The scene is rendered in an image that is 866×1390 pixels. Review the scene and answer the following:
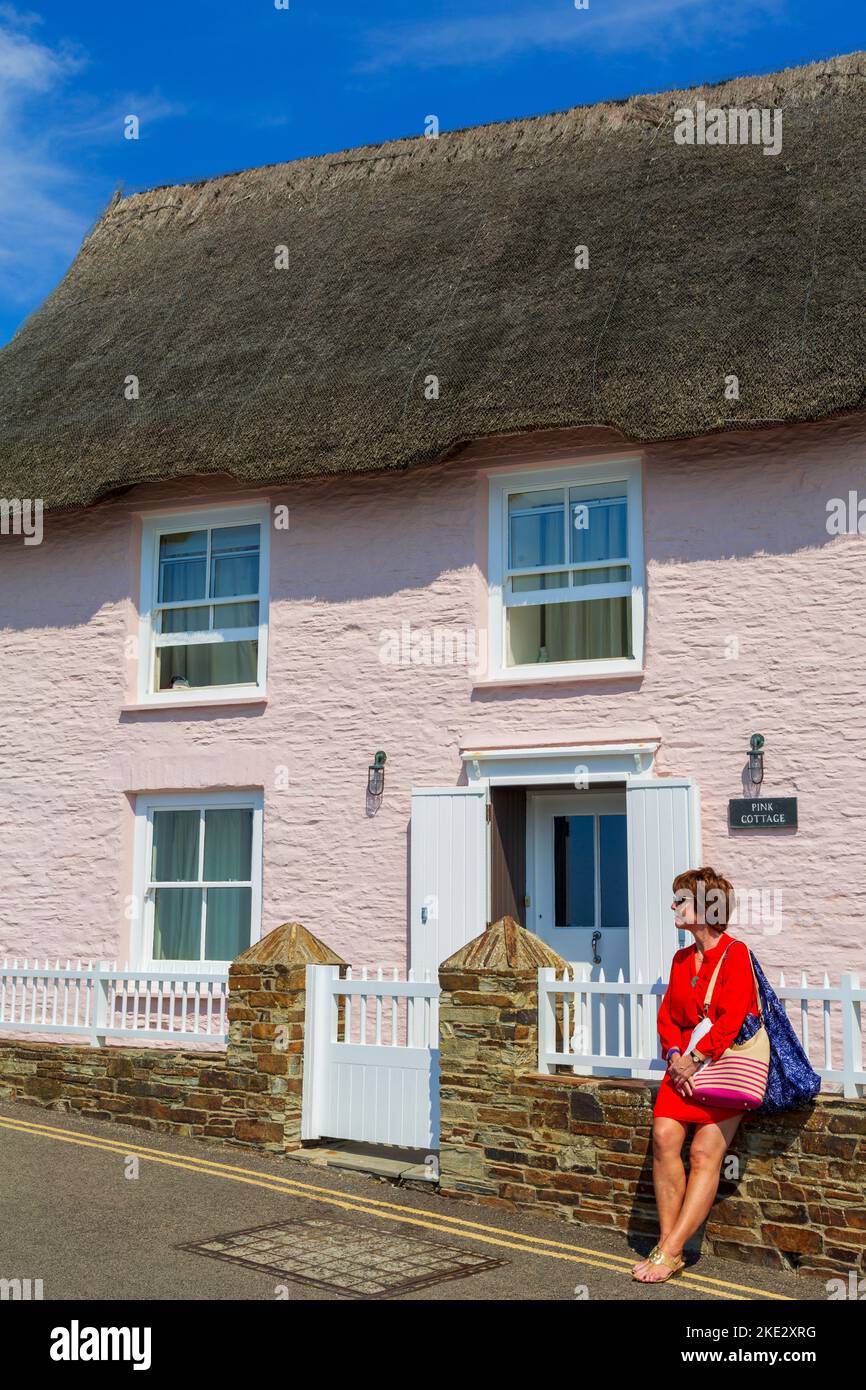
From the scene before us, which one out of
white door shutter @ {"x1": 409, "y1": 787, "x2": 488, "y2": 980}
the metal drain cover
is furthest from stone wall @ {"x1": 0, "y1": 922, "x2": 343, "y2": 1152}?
the metal drain cover

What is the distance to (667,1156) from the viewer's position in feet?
22.2

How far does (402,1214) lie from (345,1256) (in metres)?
0.96

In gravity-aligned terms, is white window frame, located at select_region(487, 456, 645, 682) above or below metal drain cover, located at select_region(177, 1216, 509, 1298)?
above

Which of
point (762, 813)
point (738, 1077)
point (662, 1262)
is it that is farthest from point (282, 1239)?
point (762, 813)

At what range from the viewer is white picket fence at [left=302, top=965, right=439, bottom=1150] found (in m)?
8.71

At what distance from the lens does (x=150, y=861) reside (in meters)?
13.0

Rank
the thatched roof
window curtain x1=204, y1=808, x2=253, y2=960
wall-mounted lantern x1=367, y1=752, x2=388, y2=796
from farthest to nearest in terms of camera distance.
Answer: window curtain x1=204, y1=808, x2=253, y2=960
wall-mounted lantern x1=367, y1=752, x2=388, y2=796
the thatched roof

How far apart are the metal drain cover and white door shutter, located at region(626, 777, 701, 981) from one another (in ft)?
11.6

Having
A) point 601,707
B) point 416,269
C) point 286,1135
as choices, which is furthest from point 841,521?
point 286,1135

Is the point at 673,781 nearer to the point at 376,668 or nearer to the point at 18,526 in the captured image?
the point at 376,668

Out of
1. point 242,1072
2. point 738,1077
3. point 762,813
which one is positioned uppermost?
point 762,813

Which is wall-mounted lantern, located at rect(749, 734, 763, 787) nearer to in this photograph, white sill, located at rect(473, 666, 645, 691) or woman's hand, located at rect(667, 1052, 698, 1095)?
white sill, located at rect(473, 666, 645, 691)

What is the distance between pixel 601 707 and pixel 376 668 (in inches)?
80.6

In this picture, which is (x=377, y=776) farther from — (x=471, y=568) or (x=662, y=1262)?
(x=662, y=1262)
